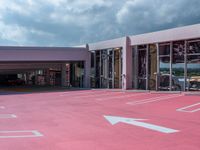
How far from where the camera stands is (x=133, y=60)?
2606 centimetres

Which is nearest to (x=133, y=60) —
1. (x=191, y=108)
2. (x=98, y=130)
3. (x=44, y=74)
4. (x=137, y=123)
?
(x=191, y=108)

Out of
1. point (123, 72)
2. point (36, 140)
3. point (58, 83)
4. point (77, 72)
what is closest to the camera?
point (36, 140)

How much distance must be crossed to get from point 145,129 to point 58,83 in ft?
103

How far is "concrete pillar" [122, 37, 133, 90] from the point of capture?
25.7 meters

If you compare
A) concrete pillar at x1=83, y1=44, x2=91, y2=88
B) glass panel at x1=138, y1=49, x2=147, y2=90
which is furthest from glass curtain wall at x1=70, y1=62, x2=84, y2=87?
glass panel at x1=138, y1=49, x2=147, y2=90

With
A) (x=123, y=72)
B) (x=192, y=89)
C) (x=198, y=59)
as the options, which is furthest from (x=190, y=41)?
(x=123, y=72)

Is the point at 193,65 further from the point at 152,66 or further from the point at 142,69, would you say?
the point at 142,69

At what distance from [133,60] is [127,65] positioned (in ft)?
2.22

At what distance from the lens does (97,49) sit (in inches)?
1192

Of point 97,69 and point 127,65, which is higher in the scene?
point 127,65

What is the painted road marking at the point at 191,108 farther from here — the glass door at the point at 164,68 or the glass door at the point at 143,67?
the glass door at the point at 143,67

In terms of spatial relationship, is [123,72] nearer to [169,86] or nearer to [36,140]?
[169,86]

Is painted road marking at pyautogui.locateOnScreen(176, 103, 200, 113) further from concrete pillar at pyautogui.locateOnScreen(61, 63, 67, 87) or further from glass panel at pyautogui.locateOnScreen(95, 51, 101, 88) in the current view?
concrete pillar at pyautogui.locateOnScreen(61, 63, 67, 87)

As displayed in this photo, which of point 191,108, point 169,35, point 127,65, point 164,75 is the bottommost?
point 191,108
